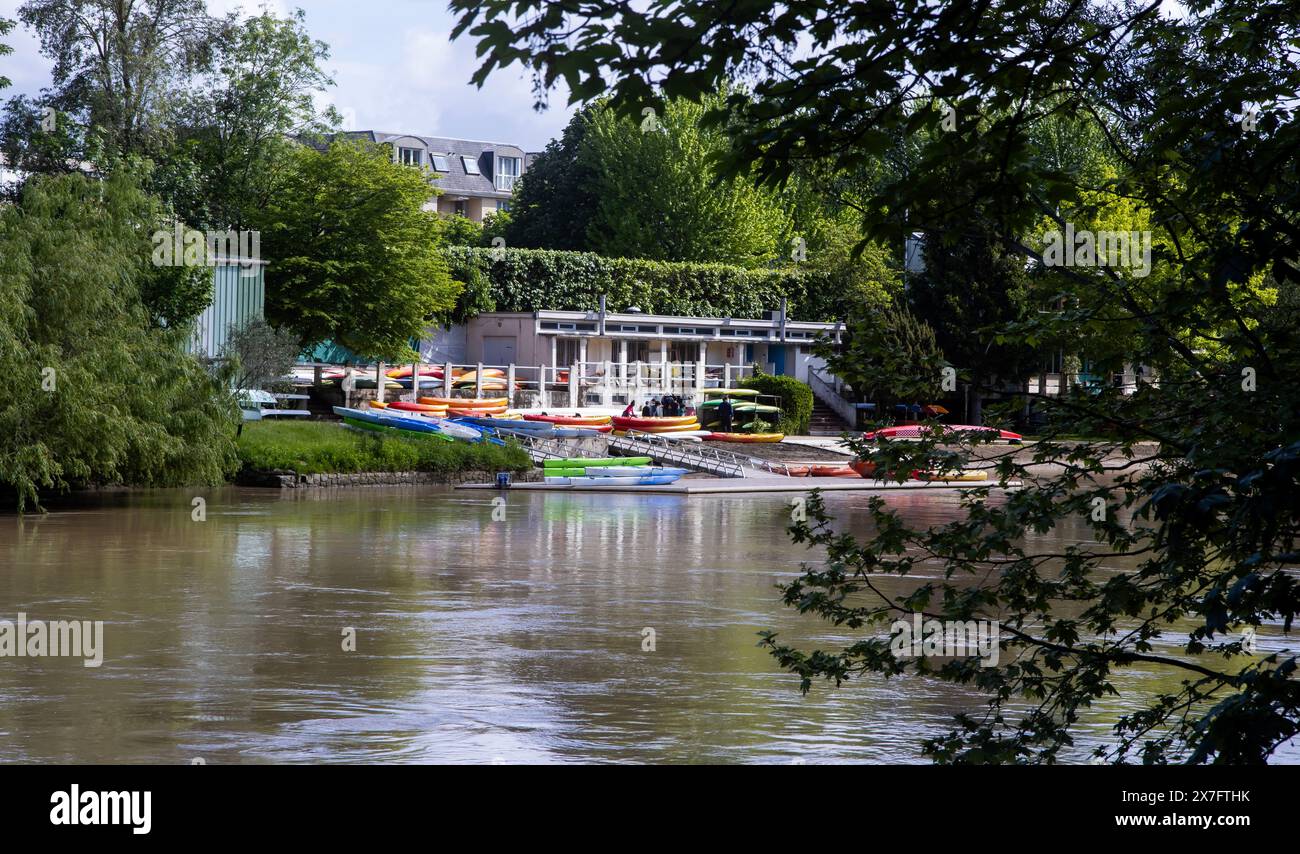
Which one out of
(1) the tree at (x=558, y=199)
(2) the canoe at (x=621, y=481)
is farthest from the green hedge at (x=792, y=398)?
(1) the tree at (x=558, y=199)

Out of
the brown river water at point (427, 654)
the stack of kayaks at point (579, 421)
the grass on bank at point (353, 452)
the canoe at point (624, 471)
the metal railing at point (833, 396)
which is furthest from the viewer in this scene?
the metal railing at point (833, 396)

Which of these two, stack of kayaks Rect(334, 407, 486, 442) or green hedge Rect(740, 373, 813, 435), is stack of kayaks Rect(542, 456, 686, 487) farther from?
green hedge Rect(740, 373, 813, 435)

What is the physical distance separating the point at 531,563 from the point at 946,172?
15.6m

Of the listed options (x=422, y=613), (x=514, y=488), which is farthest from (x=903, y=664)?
(x=514, y=488)

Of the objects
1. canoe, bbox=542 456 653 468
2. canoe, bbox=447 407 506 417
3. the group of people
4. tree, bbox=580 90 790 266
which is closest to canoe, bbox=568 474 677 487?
canoe, bbox=542 456 653 468

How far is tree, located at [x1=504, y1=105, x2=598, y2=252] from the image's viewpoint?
7638cm

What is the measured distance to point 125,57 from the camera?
4984 centimetres

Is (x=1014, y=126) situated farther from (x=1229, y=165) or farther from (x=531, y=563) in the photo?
(x=531, y=563)

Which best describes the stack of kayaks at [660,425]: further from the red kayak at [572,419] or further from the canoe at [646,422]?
the red kayak at [572,419]

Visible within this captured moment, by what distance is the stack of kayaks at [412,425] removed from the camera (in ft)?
127

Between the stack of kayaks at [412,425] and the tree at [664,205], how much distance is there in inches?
1347

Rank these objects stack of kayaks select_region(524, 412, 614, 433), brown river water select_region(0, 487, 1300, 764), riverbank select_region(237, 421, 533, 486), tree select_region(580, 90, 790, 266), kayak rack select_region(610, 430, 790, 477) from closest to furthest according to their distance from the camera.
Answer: brown river water select_region(0, 487, 1300, 764), riverbank select_region(237, 421, 533, 486), kayak rack select_region(610, 430, 790, 477), stack of kayaks select_region(524, 412, 614, 433), tree select_region(580, 90, 790, 266)

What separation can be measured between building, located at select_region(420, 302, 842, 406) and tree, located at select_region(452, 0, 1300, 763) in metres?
44.6

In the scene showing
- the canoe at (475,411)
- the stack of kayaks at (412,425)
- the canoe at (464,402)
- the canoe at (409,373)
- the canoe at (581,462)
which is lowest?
the canoe at (581,462)
